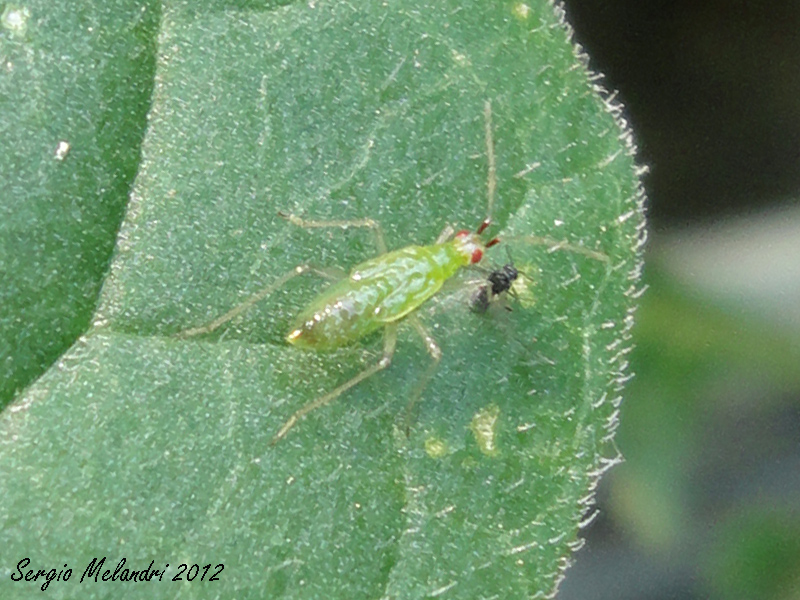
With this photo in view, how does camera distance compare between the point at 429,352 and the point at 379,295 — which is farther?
the point at 429,352

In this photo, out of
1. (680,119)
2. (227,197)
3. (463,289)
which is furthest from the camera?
(680,119)

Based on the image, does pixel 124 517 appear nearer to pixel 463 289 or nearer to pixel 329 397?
pixel 329 397

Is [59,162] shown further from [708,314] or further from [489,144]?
[708,314]

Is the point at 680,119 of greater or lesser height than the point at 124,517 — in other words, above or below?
below

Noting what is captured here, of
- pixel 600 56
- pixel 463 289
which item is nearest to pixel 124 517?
pixel 463 289

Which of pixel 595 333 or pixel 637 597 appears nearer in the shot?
pixel 595 333

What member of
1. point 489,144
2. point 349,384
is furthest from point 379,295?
point 489,144

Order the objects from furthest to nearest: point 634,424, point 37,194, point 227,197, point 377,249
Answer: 1. point 634,424
2. point 377,249
3. point 227,197
4. point 37,194
